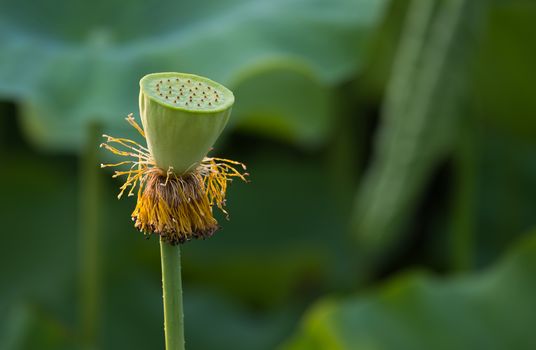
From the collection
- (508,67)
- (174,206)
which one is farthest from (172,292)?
(508,67)

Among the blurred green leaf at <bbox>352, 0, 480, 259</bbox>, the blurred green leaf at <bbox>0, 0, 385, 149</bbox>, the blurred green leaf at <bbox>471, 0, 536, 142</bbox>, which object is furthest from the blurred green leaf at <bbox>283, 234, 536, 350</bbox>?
the blurred green leaf at <bbox>471, 0, 536, 142</bbox>

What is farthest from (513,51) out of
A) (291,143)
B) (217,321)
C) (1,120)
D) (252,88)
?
(1,120)

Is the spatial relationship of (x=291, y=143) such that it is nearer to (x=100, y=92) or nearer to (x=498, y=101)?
(x=498, y=101)

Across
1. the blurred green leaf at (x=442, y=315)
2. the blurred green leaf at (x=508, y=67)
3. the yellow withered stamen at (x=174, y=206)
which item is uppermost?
the yellow withered stamen at (x=174, y=206)

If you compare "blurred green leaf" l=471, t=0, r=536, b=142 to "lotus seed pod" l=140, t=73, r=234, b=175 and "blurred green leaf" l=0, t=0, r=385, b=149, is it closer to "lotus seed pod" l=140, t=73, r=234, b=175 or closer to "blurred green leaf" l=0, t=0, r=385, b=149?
"blurred green leaf" l=0, t=0, r=385, b=149

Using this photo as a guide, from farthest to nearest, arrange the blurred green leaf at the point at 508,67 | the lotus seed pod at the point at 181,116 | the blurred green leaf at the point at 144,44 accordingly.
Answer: the blurred green leaf at the point at 508,67 → the blurred green leaf at the point at 144,44 → the lotus seed pod at the point at 181,116

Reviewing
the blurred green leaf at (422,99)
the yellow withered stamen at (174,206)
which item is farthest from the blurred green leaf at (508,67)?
the yellow withered stamen at (174,206)

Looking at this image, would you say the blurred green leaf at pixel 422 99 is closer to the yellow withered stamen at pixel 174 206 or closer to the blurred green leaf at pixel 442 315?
the blurred green leaf at pixel 442 315
